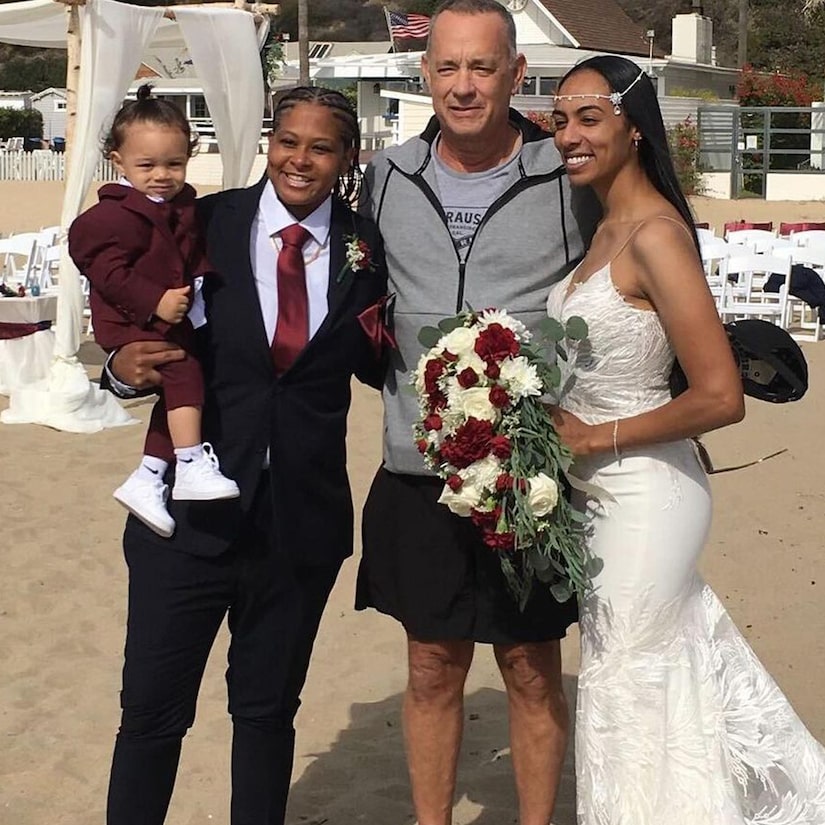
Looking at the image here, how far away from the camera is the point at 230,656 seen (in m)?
3.30

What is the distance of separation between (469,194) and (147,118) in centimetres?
80

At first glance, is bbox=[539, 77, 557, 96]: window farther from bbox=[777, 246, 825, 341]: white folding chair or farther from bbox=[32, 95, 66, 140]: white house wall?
bbox=[777, 246, 825, 341]: white folding chair

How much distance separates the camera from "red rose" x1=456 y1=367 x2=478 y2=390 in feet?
9.87

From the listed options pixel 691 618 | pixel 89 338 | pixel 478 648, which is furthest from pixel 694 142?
pixel 691 618

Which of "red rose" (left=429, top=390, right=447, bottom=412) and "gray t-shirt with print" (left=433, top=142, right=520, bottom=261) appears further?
"gray t-shirt with print" (left=433, top=142, right=520, bottom=261)

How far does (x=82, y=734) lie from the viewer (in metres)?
4.71

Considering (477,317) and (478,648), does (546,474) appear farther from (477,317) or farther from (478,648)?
(478,648)

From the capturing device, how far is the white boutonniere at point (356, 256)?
10.3 ft

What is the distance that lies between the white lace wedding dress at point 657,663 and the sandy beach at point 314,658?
2.98ft

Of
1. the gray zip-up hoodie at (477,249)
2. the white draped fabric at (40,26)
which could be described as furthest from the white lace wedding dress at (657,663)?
the white draped fabric at (40,26)

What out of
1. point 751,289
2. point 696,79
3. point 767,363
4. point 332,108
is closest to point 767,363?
point 767,363

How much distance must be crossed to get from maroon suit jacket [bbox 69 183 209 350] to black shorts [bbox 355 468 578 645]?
2.57ft

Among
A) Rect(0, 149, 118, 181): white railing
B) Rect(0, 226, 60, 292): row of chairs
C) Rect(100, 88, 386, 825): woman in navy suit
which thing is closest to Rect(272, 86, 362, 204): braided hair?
Rect(100, 88, 386, 825): woman in navy suit

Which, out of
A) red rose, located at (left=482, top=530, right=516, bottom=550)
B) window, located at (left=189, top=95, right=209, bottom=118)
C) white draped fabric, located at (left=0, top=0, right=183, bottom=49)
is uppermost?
window, located at (left=189, top=95, right=209, bottom=118)
